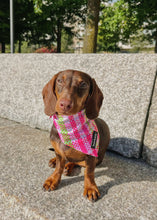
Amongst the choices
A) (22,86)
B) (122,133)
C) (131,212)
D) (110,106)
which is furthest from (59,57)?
(131,212)

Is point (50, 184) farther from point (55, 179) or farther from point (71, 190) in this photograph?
point (71, 190)

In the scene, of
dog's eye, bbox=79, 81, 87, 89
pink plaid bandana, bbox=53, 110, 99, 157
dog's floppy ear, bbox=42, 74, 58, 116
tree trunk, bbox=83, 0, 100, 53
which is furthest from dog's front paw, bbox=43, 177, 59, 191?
tree trunk, bbox=83, 0, 100, 53

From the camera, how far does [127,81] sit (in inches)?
109

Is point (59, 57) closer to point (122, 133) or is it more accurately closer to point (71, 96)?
point (122, 133)

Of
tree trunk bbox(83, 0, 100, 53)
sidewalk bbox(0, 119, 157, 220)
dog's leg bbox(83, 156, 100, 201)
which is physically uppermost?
tree trunk bbox(83, 0, 100, 53)

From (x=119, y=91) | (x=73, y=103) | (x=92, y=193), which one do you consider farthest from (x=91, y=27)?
(x=92, y=193)

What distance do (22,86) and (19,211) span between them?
8.82 ft

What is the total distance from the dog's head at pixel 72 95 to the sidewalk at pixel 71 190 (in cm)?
79

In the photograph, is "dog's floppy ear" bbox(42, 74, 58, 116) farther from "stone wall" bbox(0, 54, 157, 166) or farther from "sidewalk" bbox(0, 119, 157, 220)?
"stone wall" bbox(0, 54, 157, 166)

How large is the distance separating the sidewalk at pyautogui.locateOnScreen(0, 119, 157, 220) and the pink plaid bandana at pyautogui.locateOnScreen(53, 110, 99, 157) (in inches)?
17.6

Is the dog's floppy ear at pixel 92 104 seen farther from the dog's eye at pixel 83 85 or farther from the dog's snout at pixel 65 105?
the dog's snout at pixel 65 105

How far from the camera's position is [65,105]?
1.58 meters

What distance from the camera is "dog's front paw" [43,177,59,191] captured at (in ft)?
6.17

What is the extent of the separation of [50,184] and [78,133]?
23.5 inches
